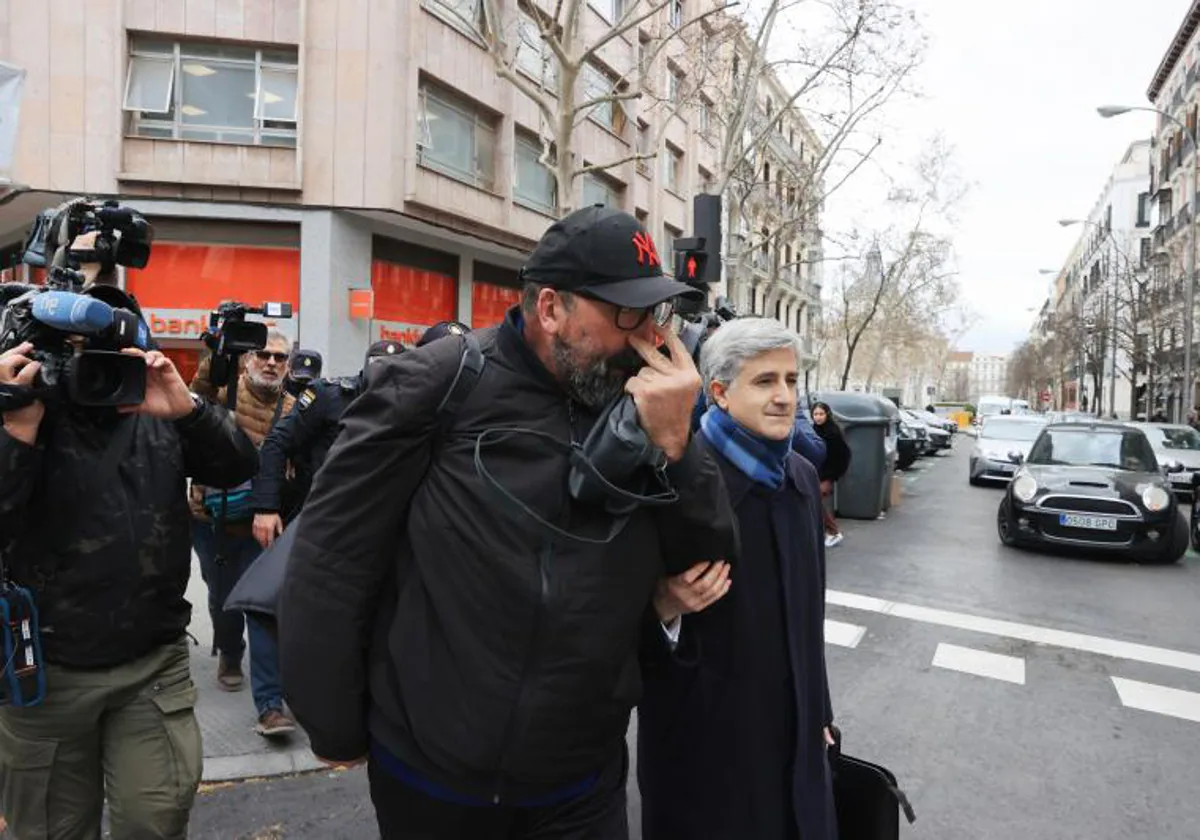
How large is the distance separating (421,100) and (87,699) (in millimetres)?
16741

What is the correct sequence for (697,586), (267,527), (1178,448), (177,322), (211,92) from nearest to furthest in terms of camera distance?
1. (697,586)
2. (267,527)
3. (211,92)
4. (177,322)
5. (1178,448)

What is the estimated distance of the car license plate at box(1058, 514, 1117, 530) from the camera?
30.1 feet

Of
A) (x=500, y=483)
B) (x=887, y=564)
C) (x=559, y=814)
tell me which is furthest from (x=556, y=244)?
(x=887, y=564)

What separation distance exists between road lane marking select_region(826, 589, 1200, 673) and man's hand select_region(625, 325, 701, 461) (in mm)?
5843

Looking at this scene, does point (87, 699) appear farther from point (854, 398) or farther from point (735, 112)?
point (735, 112)

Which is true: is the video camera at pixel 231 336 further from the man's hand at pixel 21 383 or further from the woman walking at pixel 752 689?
the woman walking at pixel 752 689

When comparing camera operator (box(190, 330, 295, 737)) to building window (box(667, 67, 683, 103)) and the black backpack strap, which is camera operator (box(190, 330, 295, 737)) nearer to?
the black backpack strap

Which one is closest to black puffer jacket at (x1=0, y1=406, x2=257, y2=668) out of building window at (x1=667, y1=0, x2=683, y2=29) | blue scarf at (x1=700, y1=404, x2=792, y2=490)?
blue scarf at (x1=700, y1=404, x2=792, y2=490)

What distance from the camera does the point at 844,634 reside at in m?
6.45

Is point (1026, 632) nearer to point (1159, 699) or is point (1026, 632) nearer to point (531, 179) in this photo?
point (1159, 699)

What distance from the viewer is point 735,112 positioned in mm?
17672

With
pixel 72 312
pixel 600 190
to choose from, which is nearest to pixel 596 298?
pixel 72 312

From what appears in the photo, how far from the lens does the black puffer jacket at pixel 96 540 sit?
7.44 feet

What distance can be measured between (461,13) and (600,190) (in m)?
7.62
